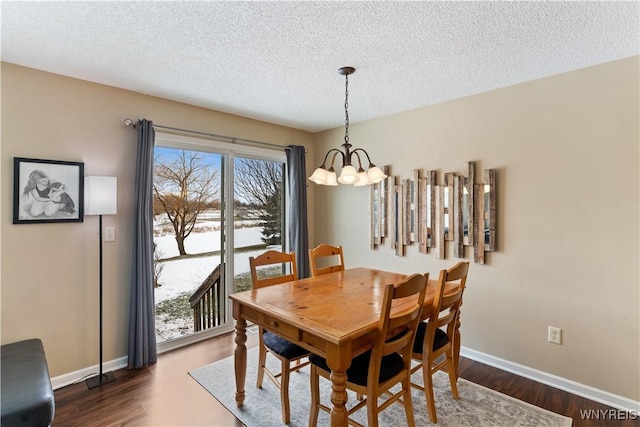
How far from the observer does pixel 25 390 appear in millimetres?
1688

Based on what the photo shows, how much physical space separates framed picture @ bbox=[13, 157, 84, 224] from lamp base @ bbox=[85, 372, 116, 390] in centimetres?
130

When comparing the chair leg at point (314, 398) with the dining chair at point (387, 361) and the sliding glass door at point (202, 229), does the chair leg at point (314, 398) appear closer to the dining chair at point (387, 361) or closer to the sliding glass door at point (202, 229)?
the dining chair at point (387, 361)

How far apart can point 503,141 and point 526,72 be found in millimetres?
563

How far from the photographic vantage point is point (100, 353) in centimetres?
261

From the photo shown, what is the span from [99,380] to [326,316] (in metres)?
2.13

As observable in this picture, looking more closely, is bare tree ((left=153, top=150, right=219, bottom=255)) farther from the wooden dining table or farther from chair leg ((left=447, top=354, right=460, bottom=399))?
chair leg ((left=447, top=354, right=460, bottom=399))

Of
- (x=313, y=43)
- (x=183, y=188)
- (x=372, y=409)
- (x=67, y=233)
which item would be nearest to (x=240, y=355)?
(x=372, y=409)

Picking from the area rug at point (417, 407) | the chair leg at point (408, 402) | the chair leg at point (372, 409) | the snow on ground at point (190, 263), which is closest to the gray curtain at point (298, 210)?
the snow on ground at point (190, 263)

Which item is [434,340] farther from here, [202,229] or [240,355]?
[202,229]

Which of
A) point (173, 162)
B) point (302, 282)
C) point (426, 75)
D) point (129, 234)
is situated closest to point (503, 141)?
point (426, 75)

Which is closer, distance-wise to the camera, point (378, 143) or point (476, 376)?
point (476, 376)

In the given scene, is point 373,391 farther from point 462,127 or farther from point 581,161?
point 462,127

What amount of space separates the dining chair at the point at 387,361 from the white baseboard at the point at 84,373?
77.8 inches

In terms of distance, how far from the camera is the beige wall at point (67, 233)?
2.38 metres
